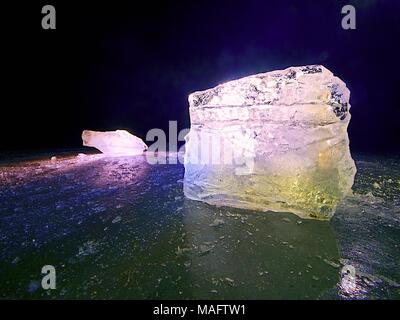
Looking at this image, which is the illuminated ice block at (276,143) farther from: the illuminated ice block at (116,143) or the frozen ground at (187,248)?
the illuminated ice block at (116,143)

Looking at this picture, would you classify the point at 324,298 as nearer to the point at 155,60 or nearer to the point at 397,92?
the point at 155,60

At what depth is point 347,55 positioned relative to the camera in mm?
12125

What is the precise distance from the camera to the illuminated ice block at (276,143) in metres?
2.15

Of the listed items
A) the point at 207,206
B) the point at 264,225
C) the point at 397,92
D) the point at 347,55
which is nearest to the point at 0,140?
the point at 207,206

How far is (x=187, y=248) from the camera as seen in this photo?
165cm

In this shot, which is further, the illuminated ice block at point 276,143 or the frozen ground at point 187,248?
the illuminated ice block at point 276,143

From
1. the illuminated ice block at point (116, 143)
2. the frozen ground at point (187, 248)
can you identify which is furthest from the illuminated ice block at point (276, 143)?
the illuminated ice block at point (116, 143)

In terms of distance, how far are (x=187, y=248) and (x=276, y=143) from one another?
1.33 metres

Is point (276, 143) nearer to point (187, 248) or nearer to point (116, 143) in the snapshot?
point (187, 248)

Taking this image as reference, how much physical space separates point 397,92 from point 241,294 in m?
16.7

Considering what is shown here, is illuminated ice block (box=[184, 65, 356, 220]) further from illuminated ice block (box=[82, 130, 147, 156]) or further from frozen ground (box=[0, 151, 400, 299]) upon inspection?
Result: illuminated ice block (box=[82, 130, 147, 156])

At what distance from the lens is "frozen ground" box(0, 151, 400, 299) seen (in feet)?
4.13

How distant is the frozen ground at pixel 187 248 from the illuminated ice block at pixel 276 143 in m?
0.21
